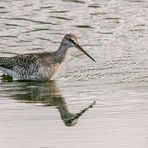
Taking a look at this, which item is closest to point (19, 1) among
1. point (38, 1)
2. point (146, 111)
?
point (38, 1)

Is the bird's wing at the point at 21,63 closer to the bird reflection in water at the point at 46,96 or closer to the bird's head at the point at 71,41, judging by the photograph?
the bird reflection in water at the point at 46,96

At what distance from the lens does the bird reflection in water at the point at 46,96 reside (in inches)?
597

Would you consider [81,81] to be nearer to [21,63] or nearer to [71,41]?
[71,41]

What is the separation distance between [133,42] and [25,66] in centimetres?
320

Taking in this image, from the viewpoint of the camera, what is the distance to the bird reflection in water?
49.7ft

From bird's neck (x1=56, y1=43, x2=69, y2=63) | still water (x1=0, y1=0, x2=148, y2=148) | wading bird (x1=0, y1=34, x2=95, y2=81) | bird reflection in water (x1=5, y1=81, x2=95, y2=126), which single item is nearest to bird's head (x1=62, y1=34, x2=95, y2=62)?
wading bird (x1=0, y1=34, x2=95, y2=81)

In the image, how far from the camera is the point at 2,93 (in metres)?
17.1

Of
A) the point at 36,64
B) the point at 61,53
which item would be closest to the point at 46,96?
the point at 36,64

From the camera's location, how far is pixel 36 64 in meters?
18.9

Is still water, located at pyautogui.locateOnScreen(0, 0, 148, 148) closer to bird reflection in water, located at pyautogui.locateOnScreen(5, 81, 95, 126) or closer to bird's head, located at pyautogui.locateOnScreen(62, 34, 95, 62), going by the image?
bird reflection in water, located at pyautogui.locateOnScreen(5, 81, 95, 126)

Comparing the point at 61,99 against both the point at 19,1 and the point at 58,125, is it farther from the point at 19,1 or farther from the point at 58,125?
the point at 19,1

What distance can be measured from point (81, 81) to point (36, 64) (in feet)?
3.71

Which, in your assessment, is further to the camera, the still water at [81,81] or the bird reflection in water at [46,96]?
the bird reflection in water at [46,96]

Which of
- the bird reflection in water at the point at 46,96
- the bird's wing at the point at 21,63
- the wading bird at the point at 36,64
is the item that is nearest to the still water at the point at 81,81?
the bird reflection in water at the point at 46,96
